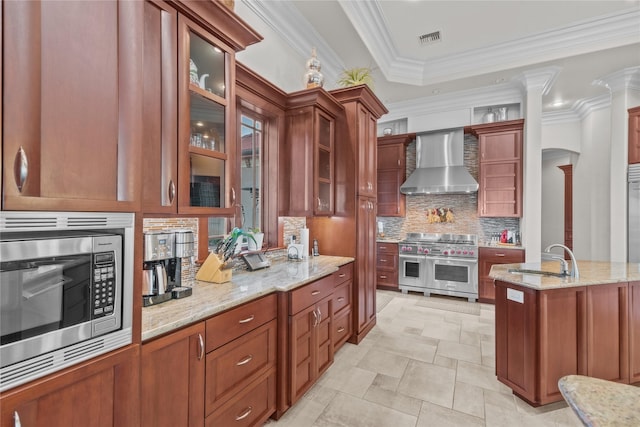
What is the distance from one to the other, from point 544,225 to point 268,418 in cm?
835

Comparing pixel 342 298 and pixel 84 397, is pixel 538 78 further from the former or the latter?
pixel 84 397

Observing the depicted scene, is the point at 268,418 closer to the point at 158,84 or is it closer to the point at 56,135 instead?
the point at 56,135

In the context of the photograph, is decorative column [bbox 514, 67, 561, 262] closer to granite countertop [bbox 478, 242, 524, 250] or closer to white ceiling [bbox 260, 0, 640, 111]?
granite countertop [bbox 478, 242, 524, 250]

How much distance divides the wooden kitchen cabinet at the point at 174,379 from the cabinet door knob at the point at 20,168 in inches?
28.9

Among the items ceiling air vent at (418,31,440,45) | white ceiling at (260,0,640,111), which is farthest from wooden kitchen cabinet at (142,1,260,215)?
ceiling air vent at (418,31,440,45)

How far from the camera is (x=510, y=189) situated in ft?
15.4

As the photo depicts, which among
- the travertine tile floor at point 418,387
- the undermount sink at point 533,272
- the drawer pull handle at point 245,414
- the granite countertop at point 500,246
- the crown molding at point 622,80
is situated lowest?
the travertine tile floor at point 418,387

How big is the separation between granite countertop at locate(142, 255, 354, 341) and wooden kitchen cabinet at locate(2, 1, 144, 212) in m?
0.56

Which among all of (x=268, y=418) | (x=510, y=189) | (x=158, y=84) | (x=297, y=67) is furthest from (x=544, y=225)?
(x=158, y=84)

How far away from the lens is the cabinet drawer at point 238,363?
1514 millimetres

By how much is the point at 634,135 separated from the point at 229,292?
239 inches

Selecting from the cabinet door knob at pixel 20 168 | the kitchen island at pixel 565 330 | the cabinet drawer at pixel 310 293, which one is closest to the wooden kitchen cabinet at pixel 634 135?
the kitchen island at pixel 565 330

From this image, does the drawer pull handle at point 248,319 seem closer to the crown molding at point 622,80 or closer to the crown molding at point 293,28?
the crown molding at point 293,28

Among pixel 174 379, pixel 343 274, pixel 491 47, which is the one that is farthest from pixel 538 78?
pixel 174 379
